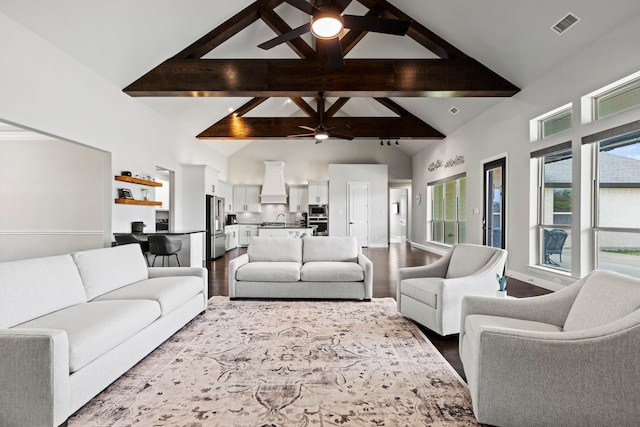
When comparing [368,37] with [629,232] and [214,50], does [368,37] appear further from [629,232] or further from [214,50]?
[629,232]

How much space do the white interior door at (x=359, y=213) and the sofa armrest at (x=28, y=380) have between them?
960 centimetres

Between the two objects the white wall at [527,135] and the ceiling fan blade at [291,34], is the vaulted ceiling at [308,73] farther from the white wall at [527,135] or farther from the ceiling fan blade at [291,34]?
the ceiling fan blade at [291,34]

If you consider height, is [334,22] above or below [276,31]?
below

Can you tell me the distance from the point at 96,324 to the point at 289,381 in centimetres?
125

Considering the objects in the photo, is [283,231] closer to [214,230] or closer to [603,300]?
[214,230]

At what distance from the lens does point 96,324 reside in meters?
1.98

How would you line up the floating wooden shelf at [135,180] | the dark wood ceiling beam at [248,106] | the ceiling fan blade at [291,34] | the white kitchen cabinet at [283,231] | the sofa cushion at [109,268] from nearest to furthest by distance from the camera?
the sofa cushion at [109,268]
the ceiling fan blade at [291,34]
the floating wooden shelf at [135,180]
the dark wood ceiling beam at [248,106]
the white kitchen cabinet at [283,231]

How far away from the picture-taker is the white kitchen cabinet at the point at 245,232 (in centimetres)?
1055

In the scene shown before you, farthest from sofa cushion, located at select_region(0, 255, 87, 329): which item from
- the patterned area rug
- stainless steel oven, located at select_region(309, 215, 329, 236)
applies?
stainless steel oven, located at select_region(309, 215, 329, 236)

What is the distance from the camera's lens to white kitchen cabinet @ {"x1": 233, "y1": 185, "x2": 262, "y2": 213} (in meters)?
10.9

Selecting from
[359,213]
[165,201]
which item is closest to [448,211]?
[359,213]

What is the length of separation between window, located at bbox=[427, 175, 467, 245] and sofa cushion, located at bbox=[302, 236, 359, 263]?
4036 millimetres

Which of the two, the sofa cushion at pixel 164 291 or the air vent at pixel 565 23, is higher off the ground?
the air vent at pixel 565 23

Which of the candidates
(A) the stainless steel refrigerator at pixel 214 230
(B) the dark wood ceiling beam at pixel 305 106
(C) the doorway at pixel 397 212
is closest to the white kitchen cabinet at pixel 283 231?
(A) the stainless steel refrigerator at pixel 214 230
